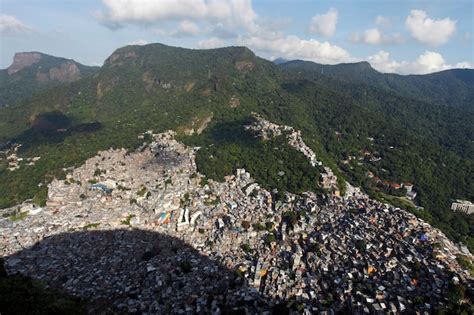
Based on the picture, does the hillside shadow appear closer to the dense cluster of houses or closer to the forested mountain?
the dense cluster of houses

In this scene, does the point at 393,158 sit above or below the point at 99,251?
above

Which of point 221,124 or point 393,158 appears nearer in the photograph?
point 393,158

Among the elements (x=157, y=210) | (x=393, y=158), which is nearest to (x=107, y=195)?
(x=157, y=210)

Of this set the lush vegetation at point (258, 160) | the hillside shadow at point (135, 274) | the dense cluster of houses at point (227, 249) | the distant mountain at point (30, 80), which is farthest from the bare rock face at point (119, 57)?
the hillside shadow at point (135, 274)

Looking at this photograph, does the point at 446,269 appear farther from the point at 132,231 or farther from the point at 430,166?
the point at 430,166

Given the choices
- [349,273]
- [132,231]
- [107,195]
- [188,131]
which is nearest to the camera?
[349,273]

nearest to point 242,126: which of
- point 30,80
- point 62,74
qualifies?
point 30,80

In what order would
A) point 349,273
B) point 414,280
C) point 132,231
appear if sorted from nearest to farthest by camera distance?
point 414,280 < point 349,273 < point 132,231

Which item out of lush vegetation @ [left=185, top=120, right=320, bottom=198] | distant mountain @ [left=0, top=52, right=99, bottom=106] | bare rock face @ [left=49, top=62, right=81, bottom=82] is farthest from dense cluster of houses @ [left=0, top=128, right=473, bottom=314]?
bare rock face @ [left=49, top=62, right=81, bottom=82]
